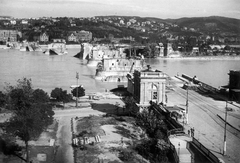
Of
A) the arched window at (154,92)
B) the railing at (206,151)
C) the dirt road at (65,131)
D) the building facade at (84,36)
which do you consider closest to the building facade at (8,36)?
the building facade at (84,36)

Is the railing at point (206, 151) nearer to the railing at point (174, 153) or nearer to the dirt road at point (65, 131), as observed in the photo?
the railing at point (174, 153)

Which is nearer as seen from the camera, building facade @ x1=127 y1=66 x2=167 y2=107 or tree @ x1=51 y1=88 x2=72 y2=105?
building facade @ x1=127 y1=66 x2=167 y2=107

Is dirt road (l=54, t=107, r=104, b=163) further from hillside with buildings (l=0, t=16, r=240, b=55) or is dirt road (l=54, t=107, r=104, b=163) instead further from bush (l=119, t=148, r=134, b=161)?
hillside with buildings (l=0, t=16, r=240, b=55)

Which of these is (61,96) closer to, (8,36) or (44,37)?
(8,36)

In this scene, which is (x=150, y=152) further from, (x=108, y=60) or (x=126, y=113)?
(x=108, y=60)

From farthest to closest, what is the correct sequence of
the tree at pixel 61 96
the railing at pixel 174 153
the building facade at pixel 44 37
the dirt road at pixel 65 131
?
the building facade at pixel 44 37 < the tree at pixel 61 96 < the dirt road at pixel 65 131 < the railing at pixel 174 153

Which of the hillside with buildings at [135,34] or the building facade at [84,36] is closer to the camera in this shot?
the hillside with buildings at [135,34]

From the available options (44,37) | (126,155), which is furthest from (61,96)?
(44,37)

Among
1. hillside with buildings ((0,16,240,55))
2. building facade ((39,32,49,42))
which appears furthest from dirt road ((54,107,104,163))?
building facade ((39,32,49,42))

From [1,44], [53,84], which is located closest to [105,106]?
[53,84]
